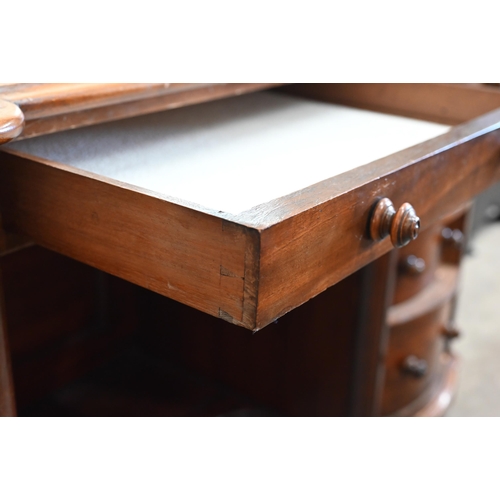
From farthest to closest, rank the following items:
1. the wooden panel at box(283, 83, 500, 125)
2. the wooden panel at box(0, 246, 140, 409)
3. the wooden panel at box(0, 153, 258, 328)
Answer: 1. the wooden panel at box(0, 246, 140, 409)
2. the wooden panel at box(283, 83, 500, 125)
3. the wooden panel at box(0, 153, 258, 328)

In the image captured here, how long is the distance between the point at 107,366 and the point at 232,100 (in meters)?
0.49

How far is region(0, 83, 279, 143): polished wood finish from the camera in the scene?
59cm

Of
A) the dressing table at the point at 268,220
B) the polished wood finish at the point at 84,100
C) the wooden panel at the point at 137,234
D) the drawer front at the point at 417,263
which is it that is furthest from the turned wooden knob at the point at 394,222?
the drawer front at the point at 417,263

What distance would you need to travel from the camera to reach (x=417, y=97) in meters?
0.92

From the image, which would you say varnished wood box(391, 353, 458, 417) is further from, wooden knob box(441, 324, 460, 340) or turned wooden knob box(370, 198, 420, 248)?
turned wooden knob box(370, 198, 420, 248)

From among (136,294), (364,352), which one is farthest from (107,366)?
(364,352)

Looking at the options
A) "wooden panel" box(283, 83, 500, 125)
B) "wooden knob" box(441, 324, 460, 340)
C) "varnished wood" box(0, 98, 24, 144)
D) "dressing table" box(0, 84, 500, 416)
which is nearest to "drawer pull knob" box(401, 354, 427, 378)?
"dressing table" box(0, 84, 500, 416)

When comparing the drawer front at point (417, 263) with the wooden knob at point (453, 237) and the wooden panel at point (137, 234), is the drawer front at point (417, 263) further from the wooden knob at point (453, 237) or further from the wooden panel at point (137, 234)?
the wooden panel at point (137, 234)

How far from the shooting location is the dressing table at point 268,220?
1.62 ft

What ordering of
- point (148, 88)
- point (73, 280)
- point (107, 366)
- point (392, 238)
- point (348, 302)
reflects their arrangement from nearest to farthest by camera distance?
1. point (392, 238)
2. point (148, 88)
3. point (348, 302)
4. point (73, 280)
5. point (107, 366)

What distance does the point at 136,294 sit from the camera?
116 cm

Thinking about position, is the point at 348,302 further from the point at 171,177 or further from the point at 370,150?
the point at 171,177

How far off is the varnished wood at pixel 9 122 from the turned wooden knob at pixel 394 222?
281mm
